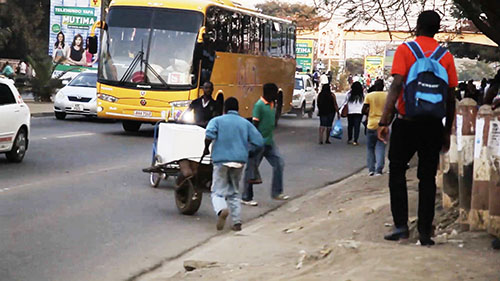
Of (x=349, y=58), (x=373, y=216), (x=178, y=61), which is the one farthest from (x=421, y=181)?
(x=349, y=58)

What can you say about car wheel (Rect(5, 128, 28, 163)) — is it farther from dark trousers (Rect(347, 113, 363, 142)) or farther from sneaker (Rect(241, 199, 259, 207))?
dark trousers (Rect(347, 113, 363, 142))

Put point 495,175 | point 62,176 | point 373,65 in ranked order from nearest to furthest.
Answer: point 495,175 → point 62,176 → point 373,65

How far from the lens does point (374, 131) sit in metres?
16.4

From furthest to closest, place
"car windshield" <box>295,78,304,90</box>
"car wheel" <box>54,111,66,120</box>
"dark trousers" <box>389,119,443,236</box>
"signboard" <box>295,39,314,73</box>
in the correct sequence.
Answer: "signboard" <box>295,39,314,73</box>
"car windshield" <box>295,78,304,90</box>
"car wheel" <box>54,111,66,120</box>
"dark trousers" <box>389,119,443,236</box>

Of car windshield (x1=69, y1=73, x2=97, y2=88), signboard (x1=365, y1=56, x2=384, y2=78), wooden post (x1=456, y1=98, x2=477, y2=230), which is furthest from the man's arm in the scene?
signboard (x1=365, y1=56, x2=384, y2=78)

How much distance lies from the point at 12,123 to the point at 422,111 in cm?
1075

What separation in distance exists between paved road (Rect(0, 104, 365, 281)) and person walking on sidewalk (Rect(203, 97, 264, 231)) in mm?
428

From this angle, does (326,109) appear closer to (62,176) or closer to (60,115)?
(60,115)

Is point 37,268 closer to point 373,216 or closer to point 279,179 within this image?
point 373,216

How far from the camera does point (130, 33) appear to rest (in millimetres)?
24203

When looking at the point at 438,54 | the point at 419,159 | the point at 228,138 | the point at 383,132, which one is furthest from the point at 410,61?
the point at 228,138

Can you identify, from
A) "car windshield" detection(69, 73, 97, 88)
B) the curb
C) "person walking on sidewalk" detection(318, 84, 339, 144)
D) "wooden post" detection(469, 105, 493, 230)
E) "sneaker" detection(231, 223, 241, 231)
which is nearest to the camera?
"wooden post" detection(469, 105, 493, 230)

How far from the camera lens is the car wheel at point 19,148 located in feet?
55.2

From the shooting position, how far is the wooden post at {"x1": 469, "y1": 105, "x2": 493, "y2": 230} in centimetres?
854
